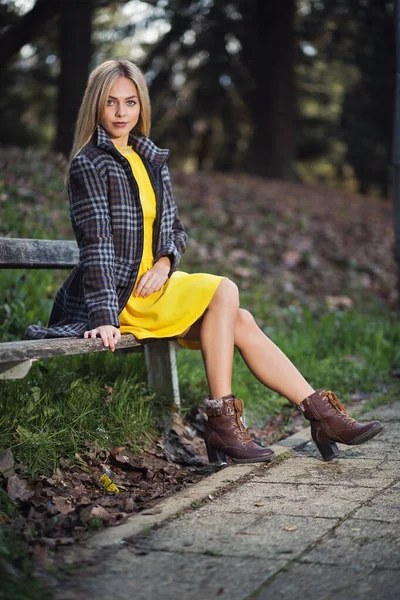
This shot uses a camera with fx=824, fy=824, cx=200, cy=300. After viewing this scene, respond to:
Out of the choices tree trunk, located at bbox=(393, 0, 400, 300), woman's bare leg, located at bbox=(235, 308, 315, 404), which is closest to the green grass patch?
woman's bare leg, located at bbox=(235, 308, 315, 404)

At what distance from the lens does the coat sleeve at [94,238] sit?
3.47 meters

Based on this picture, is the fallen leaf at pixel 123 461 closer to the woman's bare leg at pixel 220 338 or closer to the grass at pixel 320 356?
the woman's bare leg at pixel 220 338

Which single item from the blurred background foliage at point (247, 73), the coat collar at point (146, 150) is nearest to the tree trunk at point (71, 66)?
the blurred background foliage at point (247, 73)

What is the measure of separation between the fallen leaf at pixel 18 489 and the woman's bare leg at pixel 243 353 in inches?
36.7

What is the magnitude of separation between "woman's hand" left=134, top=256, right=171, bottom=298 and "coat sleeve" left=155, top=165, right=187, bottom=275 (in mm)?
88

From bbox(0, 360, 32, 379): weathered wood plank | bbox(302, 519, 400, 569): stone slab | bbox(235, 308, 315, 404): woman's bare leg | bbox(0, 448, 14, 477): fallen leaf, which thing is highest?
bbox(0, 360, 32, 379): weathered wood plank

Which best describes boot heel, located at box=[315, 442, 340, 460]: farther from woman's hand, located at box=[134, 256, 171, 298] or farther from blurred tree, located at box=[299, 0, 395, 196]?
blurred tree, located at box=[299, 0, 395, 196]

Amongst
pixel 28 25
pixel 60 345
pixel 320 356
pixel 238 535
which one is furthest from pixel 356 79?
pixel 238 535

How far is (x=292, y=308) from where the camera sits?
6.90 metres

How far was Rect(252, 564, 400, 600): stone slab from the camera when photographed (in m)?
2.11

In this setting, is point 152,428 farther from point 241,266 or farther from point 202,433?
point 241,266

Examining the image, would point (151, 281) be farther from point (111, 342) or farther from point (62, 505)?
point (62, 505)

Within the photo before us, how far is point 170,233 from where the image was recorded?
12.8ft

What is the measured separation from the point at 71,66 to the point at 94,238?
26.2 feet
